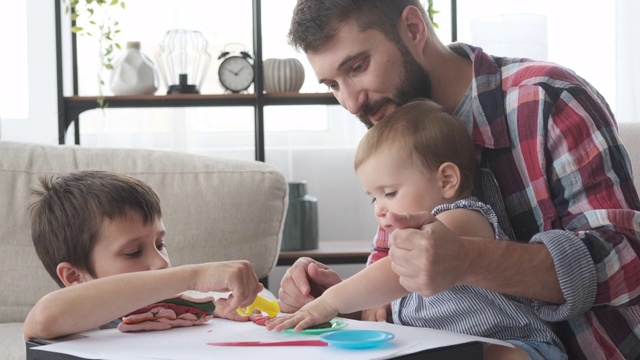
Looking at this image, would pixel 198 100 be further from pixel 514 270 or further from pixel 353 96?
pixel 514 270

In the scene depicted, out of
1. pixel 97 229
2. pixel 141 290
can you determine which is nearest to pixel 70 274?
pixel 97 229

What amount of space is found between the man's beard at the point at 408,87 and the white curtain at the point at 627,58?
7.75ft

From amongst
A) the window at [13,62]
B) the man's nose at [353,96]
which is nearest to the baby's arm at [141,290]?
the man's nose at [353,96]

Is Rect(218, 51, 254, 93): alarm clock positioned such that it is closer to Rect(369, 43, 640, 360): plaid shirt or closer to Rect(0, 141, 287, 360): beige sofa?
Rect(0, 141, 287, 360): beige sofa

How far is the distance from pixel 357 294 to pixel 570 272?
308 millimetres

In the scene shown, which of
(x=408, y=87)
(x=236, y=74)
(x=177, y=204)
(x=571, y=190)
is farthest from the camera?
(x=236, y=74)

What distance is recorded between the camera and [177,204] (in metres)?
2.33

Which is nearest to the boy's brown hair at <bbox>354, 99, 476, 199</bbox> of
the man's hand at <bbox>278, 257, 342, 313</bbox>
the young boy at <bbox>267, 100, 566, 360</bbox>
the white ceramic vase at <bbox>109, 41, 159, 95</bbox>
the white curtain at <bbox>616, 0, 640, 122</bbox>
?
the young boy at <bbox>267, 100, 566, 360</bbox>

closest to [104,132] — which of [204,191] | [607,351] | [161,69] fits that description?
[161,69]

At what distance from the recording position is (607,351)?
1.36 meters

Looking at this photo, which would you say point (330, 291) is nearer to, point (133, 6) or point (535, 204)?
point (535, 204)

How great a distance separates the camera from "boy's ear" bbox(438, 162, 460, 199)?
54.8 inches

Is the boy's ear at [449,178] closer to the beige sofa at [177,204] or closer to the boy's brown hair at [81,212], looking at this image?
the boy's brown hair at [81,212]

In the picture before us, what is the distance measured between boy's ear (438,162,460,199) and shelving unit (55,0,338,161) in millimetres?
1960
